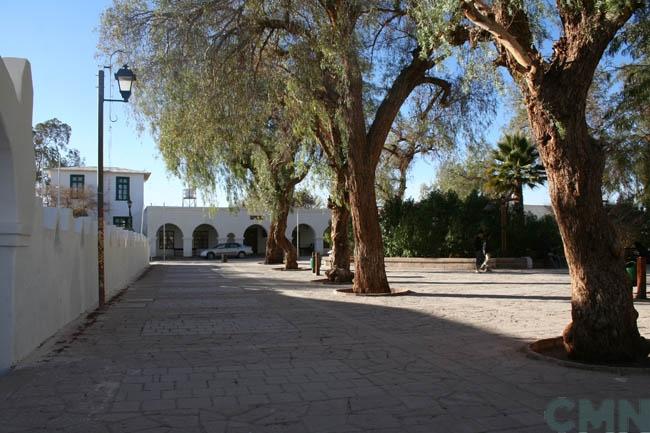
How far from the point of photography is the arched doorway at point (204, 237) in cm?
5534

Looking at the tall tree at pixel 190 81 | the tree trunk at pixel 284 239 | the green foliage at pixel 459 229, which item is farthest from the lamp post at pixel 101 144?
the green foliage at pixel 459 229

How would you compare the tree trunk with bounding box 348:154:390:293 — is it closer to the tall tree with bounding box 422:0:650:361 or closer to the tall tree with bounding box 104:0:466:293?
the tall tree with bounding box 104:0:466:293

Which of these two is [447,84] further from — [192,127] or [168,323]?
[168,323]

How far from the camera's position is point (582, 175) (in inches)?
259

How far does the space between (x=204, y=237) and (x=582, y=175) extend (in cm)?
5151

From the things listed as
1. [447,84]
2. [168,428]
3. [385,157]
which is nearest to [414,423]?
[168,428]

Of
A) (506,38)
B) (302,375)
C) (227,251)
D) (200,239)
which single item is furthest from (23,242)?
(200,239)

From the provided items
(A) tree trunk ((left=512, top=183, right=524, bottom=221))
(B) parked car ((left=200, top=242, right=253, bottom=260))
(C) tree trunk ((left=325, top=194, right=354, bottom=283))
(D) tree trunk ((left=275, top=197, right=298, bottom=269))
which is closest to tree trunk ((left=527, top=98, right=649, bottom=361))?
(C) tree trunk ((left=325, top=194, right=354, bottom=283))

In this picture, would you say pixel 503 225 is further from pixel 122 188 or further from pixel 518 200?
pixel 122 188

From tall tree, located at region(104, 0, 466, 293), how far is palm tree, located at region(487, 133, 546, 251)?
1357 cm

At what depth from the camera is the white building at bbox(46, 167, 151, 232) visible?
5153 cm

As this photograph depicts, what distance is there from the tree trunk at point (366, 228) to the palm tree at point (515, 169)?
15.2m

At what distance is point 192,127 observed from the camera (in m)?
15.0

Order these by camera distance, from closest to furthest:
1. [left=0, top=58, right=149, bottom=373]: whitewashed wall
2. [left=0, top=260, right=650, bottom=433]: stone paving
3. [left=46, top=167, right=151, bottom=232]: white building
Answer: [left=0, top=260, right=650, bottom=433]: stone paving → [left=0, top=58, right=149, bottom=373]: whitewashed wall → [left=46, top=167, right=151, bottom=232]: white building
